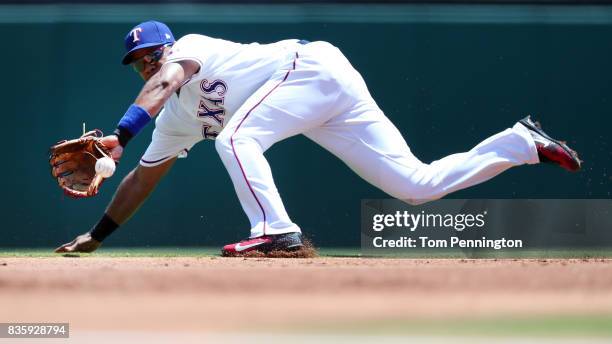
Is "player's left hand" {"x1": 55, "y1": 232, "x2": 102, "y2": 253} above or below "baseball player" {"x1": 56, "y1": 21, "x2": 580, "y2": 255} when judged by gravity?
below

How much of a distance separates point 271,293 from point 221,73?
50.2 inches

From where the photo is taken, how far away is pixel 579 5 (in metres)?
7.89

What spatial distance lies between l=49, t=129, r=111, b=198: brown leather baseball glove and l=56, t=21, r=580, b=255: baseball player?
0.93 feet

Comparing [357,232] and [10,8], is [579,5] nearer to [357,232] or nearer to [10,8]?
[357,232]

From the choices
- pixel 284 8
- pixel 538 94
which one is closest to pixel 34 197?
pixel 284 8

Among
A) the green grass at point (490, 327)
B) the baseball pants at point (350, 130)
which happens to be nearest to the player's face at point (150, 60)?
the baseball pants at point (350, 130)

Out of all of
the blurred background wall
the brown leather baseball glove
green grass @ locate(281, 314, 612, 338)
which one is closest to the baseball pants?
the brown leather baseball glove

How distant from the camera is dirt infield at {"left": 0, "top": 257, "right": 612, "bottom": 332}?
4.21 metres

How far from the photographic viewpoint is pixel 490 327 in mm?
4012

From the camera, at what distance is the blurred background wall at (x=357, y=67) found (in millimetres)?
7844

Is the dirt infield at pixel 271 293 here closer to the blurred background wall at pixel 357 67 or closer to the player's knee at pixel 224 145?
the player's knee at pixel 224 145

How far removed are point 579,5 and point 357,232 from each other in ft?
7.10

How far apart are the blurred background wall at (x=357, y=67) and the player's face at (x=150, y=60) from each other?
2.35m

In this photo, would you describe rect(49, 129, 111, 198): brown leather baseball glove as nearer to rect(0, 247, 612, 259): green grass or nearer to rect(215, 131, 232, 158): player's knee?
rect(215, 131, 232, 158): player's knee
